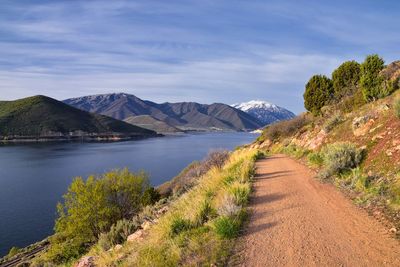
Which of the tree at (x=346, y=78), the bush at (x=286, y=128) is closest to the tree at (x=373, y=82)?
the tree at (x=346, y=78)

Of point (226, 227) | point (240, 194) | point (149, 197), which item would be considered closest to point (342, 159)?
point (240, 194)

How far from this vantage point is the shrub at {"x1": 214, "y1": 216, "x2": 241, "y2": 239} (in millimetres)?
6581

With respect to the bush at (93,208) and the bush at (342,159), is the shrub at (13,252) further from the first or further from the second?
→ the bush at (342,159)

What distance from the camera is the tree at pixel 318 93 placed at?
41188 millimetres

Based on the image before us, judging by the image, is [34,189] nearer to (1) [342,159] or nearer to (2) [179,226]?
(1) [342,159]

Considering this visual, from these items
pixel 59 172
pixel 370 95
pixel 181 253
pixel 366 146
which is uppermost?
pixel 370 95

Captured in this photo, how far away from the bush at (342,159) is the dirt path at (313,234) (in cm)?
179

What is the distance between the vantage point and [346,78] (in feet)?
125

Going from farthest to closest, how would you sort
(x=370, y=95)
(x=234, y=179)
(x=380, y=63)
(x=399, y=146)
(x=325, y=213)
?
(x=380, y=63) < (x=370, y=95) < (x=234, y=179) < (x=399, y=146) < (x=325, y=213)

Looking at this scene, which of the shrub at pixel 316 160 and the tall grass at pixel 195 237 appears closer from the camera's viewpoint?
the tall grass at pixel 195 237

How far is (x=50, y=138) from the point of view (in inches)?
6565

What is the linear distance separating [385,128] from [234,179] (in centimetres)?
555

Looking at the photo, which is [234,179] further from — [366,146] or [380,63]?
[380,63]

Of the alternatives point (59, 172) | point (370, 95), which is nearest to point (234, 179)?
point (370, 95)
